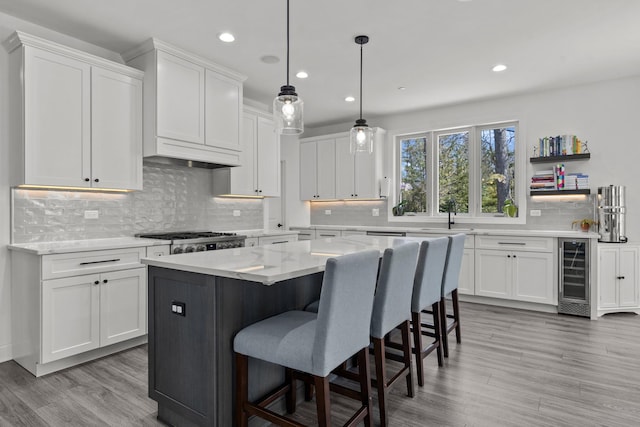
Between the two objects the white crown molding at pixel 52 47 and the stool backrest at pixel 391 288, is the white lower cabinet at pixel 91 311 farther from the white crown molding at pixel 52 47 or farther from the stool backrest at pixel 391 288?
the stool backrest at pixel 391 288

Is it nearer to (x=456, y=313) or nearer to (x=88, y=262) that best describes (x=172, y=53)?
(x=88, y=262)

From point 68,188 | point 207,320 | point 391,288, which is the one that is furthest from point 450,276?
point 68,188

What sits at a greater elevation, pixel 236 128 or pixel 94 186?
pixel 236 128

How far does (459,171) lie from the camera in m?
5.57

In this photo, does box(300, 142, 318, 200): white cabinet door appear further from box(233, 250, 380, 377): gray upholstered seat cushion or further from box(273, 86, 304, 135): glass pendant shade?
box(233, 250, 380, 377): gray upholstered seat cushion

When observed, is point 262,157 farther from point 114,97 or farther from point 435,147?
point 435,147

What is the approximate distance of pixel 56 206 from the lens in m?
3.19

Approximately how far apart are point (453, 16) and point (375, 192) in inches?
126

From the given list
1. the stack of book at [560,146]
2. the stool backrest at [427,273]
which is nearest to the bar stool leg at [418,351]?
the stool backrest at [427,273]

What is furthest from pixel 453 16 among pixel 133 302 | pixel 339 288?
pixel 133 302

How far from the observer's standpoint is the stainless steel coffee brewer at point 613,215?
413 centimetres

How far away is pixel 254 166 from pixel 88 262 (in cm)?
238

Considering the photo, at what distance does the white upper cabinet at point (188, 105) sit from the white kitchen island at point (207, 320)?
1.83 metres

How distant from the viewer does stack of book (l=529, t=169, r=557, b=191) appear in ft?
15.2
